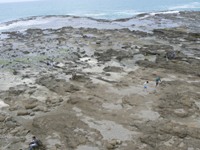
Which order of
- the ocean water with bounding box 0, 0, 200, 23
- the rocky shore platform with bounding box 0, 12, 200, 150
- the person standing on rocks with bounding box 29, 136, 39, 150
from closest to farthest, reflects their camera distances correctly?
1. the person standing on rocks with bounding box 29, 136, 39, 150
2. the rocky shore platform with bounding box 0, 12, 200, 150
3. the ocean water with bounding box 0, 0, 200, 23

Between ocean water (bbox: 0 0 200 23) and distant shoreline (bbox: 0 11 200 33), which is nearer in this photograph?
distant shoreline (bbox: 0 11 200 33)

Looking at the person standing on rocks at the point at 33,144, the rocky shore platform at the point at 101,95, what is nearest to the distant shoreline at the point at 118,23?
the rocky shore platform at the point at 101,95

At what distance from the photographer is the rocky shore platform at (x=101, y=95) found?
16.8 metres

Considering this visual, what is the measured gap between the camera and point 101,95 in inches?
878

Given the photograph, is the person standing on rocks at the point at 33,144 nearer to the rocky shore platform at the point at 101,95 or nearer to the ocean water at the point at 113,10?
the rocky shore platform at the point at 101,95

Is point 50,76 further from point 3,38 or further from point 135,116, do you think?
point 3,38

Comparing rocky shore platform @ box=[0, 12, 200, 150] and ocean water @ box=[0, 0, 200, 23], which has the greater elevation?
ocean water @ box=[0, 0, 200, 23]

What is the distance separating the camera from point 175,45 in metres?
36.9

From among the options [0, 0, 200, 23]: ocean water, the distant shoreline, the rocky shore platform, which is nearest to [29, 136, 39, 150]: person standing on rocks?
the rocky shore platform

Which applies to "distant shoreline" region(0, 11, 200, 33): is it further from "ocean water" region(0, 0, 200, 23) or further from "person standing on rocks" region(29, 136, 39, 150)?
"person standing on rocks" region(29, 136, 39, 150)

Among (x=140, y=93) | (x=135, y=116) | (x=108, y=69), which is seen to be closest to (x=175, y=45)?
(x=108, y=69)

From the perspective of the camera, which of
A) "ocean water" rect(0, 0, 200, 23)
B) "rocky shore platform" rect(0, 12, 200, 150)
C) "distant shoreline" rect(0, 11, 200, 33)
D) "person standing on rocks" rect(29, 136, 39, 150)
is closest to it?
"person standing on rocks" rect(29, 136, 39, 150)

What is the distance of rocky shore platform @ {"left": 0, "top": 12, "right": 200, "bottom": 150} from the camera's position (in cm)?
1680

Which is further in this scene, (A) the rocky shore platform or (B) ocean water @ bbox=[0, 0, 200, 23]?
(B) ocean water @ bbox=[0, 0, 200, 23]
